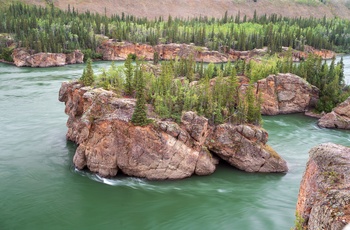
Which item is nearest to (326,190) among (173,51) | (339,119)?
(339,119)

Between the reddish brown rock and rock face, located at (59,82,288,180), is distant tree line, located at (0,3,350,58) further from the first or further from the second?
the reddish brown rock

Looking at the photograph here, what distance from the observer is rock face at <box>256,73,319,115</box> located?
192 feet

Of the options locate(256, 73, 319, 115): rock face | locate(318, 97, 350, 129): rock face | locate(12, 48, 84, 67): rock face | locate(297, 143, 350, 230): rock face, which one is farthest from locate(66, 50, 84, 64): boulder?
locate(297, 143, 350, 230): rock face

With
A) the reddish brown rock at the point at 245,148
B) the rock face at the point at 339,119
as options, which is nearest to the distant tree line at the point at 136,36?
the rock face at the point at 339,119

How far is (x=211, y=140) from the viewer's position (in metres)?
33.8

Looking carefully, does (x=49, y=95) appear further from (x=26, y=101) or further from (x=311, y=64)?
(x=311, y=64)

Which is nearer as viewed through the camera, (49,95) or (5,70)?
(49,95)

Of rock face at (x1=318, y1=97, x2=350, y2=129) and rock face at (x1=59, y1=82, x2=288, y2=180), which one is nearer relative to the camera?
rock face at (x1=59, y1=82, x2=288, y2=180)

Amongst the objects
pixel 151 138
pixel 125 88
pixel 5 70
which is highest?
pixel 125 88

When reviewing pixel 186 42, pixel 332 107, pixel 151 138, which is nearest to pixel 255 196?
pixel 151 138

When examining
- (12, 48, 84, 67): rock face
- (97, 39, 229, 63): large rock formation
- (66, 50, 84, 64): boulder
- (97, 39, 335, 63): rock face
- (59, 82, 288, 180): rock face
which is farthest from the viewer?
(97, 39, 229, 63): large rock formation

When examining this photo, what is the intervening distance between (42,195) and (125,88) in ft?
46.4

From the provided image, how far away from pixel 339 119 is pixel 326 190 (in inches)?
1694

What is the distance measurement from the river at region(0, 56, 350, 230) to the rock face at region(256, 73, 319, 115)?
57.0ft
